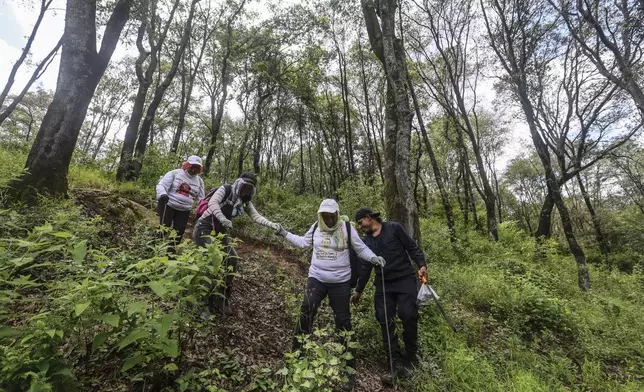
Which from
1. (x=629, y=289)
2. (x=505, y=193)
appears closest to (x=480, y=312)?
(x=629, y=289)

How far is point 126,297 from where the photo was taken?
1.99m

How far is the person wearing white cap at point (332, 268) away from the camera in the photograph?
3.48m

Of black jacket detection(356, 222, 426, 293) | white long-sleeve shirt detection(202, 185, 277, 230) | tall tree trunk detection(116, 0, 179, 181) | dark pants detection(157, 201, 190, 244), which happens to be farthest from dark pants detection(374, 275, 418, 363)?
tall tree trunk detection(116, 0, 179, 181)

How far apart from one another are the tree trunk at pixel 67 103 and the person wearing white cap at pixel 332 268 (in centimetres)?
456

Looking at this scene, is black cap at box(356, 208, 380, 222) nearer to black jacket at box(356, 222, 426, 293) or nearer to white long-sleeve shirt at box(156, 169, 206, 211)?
black jacket at box(356, 222, 426, 293)

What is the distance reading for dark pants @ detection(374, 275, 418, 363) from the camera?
3.71m

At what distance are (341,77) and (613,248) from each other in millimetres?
19358

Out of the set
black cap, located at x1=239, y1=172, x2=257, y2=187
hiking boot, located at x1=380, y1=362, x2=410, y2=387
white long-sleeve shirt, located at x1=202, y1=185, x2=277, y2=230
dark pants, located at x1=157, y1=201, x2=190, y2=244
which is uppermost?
black cap, located at x1=239, y1=172, x2=257, y2=187

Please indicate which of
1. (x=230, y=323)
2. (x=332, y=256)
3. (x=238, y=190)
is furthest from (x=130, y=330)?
(x=238, y=190)

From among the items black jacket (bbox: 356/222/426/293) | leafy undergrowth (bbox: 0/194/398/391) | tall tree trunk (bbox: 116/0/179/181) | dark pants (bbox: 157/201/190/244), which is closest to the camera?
leafy undergrowth (bbox: 0/194/398/391)

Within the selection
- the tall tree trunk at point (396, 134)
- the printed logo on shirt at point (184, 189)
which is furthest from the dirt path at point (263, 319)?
the tall tree trunk at point (396, 134)

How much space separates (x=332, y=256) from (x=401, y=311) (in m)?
1.14

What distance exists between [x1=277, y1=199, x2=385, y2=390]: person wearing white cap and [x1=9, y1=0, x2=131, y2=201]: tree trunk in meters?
4.56

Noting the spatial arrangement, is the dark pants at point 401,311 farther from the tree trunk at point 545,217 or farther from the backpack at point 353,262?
the tree trunk at point 545,217
